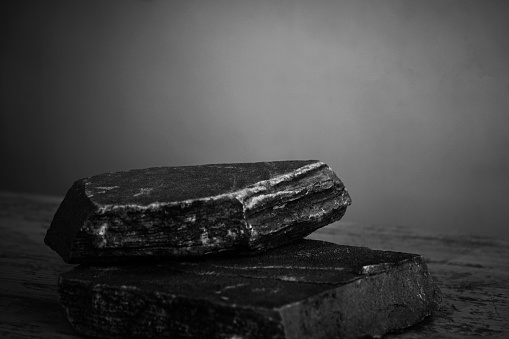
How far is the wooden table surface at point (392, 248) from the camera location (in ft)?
5.46

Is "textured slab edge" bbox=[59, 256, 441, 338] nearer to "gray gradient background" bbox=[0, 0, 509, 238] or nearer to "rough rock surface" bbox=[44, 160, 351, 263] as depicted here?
"rough rock surface" bbox=[44, 160, 351, 263]

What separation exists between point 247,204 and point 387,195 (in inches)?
90.3

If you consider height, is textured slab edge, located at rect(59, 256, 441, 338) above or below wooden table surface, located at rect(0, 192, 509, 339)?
above

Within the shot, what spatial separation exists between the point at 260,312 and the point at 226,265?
32cm

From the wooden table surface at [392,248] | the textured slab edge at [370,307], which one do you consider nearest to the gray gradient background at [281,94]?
the wooden table surface at [392,248]

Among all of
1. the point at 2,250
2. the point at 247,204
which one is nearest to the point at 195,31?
the point at 2,250

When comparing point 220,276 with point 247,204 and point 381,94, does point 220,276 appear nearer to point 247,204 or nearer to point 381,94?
point 247,204

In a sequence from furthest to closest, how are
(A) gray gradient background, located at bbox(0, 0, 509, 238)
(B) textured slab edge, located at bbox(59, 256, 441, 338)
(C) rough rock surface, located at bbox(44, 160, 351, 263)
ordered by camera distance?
1. (A) gray gradient background, located at bbox(0, 0, 509, 238)
2. (C) rough rock surface, located at bbox(44, 160, 351, 263)
3. (B) textured slab edge, located at bbox(59, 256, 441, 338)

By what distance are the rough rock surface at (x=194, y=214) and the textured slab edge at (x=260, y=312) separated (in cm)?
12

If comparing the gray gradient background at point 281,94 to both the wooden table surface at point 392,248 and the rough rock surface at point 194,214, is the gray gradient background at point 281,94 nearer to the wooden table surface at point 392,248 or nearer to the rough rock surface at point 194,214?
the wooden table surface at point 392,248

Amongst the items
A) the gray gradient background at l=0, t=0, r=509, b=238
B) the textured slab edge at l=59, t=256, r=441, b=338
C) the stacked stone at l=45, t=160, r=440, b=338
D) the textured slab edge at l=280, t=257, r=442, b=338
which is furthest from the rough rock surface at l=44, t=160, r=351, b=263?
the gray gradient background at l=0, t=0, r=509, b=238

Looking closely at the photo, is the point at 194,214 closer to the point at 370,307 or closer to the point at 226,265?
the point at 226,265

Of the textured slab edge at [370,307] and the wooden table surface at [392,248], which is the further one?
the wooden table surface at [392,248]

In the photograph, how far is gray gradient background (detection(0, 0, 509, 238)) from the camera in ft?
11.5
